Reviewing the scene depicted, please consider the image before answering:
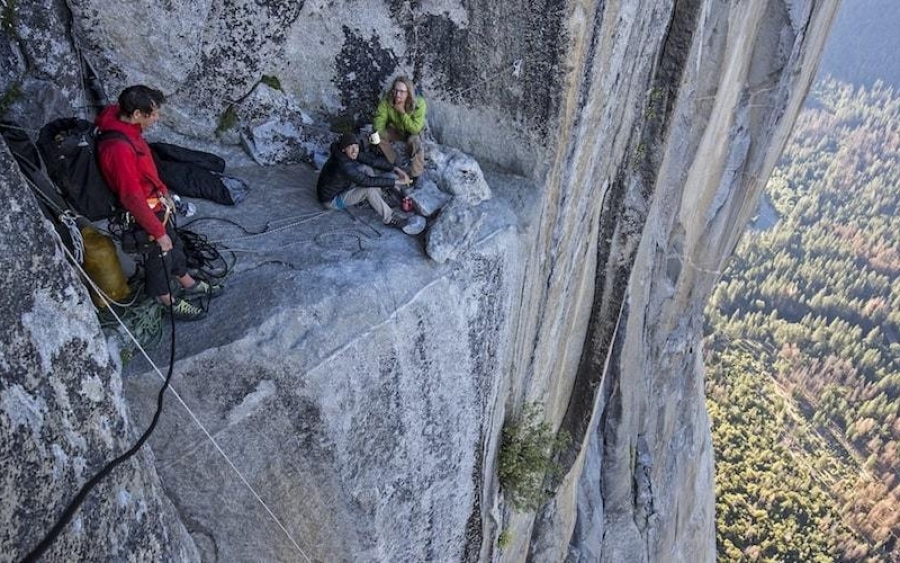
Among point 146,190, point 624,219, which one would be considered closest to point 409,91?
point 146,190

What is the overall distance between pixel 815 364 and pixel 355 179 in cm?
5900

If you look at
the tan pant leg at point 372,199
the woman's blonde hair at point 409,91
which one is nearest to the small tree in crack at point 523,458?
the tan pant leg at point 372,199

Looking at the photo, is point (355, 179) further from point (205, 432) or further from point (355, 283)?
point (205, 432)

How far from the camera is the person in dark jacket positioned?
5652 millimetres

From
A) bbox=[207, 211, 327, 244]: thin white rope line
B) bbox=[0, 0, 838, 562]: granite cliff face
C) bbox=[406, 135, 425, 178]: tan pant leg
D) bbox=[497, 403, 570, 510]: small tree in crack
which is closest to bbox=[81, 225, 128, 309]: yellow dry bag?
bbox=[0, 0, 838, 562]: granite cliff face

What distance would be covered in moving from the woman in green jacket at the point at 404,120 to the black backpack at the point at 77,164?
2.61m

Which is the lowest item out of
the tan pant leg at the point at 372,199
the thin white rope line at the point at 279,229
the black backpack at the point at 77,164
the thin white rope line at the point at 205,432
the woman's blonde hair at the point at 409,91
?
the thin white rope line at the point at 205,432

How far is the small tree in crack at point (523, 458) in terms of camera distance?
757cm

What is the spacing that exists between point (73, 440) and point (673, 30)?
26.1ft

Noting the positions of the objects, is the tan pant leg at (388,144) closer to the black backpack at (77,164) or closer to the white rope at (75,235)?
the black backpack at (77,164)

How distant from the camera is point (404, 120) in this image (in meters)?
6.31

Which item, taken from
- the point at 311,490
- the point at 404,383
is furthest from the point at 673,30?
the point at 311,490

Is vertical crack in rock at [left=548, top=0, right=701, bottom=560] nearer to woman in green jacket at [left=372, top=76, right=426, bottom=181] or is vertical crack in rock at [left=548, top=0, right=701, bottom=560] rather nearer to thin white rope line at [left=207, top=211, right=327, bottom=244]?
woman in green jacket at [left=372, top=76, right=426, bottom=181]

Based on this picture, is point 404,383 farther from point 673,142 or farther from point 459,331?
point 673,142
